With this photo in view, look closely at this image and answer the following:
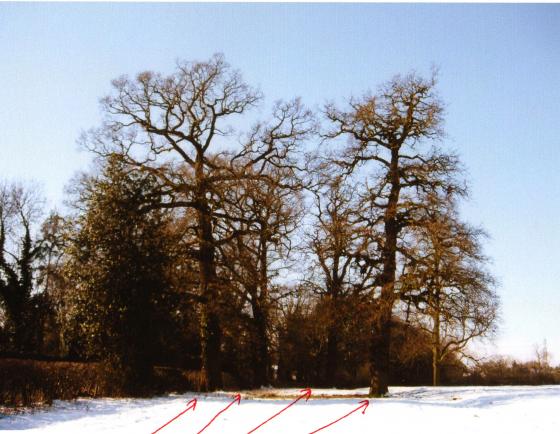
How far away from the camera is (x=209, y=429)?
35.8 feet

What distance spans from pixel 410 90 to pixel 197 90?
970 cm

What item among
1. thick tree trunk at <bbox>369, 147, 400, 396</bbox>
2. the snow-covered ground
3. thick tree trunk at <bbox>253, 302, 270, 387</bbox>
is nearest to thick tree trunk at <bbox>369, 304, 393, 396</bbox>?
thick tree trunk at <bbox>369, 147, 400, 396</bbox>

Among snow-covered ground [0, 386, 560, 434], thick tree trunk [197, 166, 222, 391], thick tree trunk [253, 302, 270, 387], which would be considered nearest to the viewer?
snow-covered ground [0, 386, 560, 434]

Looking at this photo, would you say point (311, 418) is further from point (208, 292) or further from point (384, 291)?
point (208, 292)

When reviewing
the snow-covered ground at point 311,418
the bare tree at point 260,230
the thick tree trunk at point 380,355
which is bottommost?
the snow-covered ground at point 311,418

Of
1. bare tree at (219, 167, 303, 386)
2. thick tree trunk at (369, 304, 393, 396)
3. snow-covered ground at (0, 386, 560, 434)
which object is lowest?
snow-covered ground at (0, 386, 560, 434)

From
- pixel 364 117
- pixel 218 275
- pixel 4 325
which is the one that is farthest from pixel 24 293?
pixel 364 117

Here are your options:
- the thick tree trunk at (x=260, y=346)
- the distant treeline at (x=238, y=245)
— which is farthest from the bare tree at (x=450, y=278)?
the thick tree trunk at (x=260, y=346)

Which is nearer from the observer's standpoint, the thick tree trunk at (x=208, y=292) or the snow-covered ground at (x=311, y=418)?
the snow-covered ground at (x=311, y=418)

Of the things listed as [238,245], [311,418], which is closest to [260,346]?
[238,245]

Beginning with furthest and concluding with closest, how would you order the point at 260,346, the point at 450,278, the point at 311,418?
the point at 260,346 < the point at 450,278 < the point at 311,418

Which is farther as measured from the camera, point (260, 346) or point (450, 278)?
point (260, 346)

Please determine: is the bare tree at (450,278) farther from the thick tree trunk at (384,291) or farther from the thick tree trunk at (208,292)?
the thick tree trunk at (208,292)

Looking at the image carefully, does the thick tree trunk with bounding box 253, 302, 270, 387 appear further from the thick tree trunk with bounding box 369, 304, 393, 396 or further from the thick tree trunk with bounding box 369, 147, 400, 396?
the thick tree trunk with bounding box 369, 147, 400, 396
